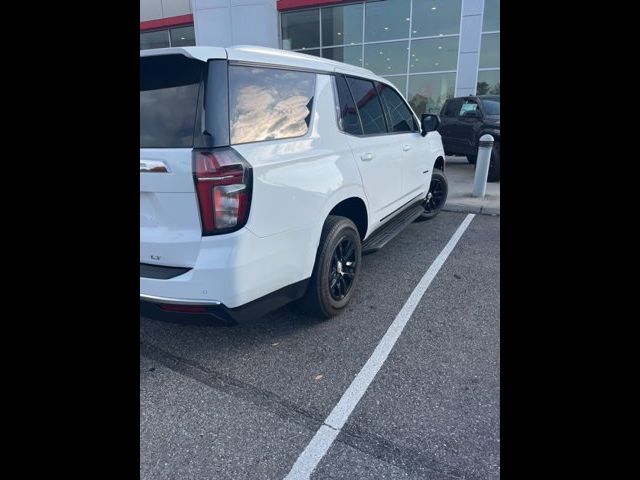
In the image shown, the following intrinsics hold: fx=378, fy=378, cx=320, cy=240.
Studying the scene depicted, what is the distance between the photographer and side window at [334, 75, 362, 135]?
3.07 metres

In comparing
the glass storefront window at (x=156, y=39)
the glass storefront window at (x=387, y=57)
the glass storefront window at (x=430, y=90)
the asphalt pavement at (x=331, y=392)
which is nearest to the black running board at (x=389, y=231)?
the asphalt pavement at (x=331, y=392)

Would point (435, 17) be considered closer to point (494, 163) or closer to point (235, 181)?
point (494, 163)

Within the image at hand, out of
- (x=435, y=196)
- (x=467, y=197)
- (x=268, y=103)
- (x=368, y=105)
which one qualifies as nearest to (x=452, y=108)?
(x=467, y=197)

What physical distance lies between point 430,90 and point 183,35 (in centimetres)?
1144

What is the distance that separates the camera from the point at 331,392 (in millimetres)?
2346

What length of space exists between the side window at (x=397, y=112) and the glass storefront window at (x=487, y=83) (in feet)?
32.7

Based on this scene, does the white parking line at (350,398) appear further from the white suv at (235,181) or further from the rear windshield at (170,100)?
the rear windshield at (170,100)

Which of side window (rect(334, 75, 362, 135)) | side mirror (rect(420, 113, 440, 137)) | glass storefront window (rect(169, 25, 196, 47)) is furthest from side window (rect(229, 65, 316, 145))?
glass storefront window (rect(169, 25, 196, 47))

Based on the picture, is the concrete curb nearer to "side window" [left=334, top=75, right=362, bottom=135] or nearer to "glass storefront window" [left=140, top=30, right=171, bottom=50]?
"side window" [left=334, top=75, right=362, bottom=135]

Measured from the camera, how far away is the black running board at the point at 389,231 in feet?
11.7
